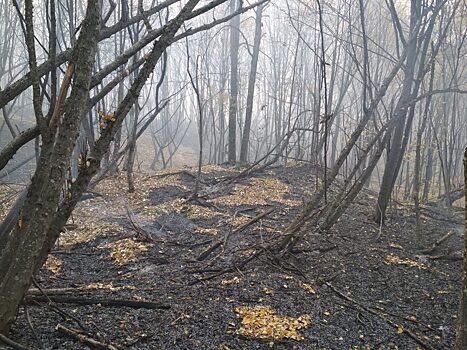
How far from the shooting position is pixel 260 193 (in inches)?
279

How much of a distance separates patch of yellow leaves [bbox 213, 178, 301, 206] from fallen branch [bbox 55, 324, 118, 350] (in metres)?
4.38

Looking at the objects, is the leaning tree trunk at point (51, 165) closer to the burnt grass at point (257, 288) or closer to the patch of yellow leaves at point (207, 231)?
the burnt grass at point (257, 288)

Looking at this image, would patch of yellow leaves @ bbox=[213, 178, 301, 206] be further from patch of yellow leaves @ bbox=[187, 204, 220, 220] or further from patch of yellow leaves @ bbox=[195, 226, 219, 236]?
patch of yellow leaves @ bbox=[195, 226, 219, 236]

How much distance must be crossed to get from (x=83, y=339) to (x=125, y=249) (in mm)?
2058

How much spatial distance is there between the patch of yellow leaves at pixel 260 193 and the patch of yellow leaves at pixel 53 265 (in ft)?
10.2

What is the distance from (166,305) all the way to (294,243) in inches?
60.5

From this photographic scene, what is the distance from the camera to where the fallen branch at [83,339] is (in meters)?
1.96

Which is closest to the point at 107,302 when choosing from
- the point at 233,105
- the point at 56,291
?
the point at 56,291

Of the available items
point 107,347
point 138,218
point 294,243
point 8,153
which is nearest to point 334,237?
point 294,243

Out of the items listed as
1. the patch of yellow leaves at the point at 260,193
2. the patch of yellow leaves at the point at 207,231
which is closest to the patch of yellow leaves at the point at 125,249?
the patch of yellow leaves at the point at 207,231

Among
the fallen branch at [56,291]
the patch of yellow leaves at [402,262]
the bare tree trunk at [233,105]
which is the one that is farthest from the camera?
the bare tree trunk at [233,105]

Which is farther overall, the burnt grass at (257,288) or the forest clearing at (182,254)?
the burnt grass at (257,288)

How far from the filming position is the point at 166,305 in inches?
104

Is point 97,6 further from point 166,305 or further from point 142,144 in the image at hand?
point 142,144
